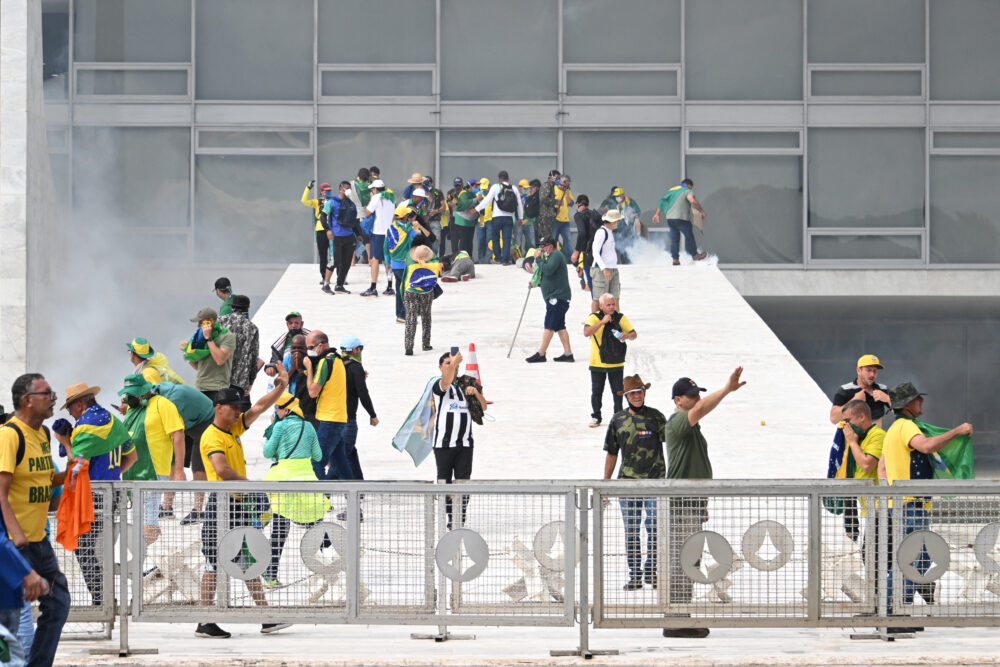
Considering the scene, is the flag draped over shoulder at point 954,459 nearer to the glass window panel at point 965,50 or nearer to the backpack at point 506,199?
the backpack at point 506,199

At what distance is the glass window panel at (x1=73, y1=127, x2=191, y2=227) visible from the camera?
82.3 ft

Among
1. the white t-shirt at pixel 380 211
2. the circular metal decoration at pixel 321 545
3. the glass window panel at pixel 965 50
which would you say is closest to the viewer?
the circular metal decoration at pixel 321 545

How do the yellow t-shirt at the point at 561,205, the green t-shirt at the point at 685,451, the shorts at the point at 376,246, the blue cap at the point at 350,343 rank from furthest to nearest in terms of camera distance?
1. the yellow t-shirt at the point at 561,205
2. the shorts at the point at 376,246
3. the blue cap at the point at 350,343
4. the green t-shirt at the point at 685,451

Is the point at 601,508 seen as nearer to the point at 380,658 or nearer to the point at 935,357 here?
the point at 380,658

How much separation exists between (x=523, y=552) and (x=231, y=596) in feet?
5.38

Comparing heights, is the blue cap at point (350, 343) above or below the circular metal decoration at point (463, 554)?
above

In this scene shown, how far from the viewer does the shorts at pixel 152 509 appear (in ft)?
25.9

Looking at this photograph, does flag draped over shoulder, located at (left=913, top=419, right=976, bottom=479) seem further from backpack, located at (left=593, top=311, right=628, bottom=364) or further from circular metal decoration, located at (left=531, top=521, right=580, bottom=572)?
backpack, located at (left=593, top=311, right=628, bottom=364)

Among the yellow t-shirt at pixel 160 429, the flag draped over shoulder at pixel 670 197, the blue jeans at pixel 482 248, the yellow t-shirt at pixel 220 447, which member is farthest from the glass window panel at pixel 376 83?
the yellow t-shirt at pixel 220 447

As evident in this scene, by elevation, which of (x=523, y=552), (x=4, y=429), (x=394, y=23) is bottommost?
(x=523, y=552)

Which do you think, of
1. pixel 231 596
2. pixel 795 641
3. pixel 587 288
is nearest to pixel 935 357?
pixel 587 288

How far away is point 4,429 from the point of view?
22.5 ft

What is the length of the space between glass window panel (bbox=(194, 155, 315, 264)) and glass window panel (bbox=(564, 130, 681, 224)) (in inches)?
188

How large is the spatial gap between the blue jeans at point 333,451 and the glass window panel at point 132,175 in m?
14.5
